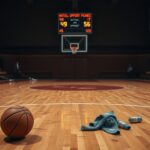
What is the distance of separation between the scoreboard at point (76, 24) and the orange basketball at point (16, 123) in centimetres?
1731

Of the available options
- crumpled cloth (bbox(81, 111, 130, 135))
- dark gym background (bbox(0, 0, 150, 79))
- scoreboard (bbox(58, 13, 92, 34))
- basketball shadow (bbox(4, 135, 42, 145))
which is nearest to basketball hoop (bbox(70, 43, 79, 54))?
scoreboard (bbox(58, 13, 92, 34))

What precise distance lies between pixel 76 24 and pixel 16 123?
17570 mm

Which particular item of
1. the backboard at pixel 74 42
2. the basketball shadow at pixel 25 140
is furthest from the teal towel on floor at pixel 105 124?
the backboard at pixel 74 42

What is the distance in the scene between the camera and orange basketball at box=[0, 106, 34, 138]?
13.8ft

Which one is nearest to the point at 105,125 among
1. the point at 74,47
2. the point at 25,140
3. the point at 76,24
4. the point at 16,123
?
the point at 25,140

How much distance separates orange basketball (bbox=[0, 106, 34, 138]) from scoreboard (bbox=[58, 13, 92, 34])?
56.8 feet

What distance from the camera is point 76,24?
2130cm

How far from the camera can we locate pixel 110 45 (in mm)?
23359

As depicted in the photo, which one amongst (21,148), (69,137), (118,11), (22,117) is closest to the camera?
(21,148)

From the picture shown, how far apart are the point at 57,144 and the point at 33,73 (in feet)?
64.3

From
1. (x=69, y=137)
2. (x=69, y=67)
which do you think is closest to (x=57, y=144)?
(x=69, y=137)

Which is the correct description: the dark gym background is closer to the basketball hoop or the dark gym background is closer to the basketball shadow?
the basketball hoop

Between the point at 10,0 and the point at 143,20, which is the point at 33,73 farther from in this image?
the point at 143,20

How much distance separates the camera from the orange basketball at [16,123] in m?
4.19
